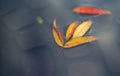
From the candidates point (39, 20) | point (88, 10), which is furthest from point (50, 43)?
point (88, 10)

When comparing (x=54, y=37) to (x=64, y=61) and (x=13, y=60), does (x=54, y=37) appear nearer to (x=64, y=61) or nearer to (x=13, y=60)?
(x=64, y=61)

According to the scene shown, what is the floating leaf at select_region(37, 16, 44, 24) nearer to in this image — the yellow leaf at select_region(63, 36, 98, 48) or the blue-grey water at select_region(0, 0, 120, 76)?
the blue-grey water at select_region(0, 0, 120, 76)

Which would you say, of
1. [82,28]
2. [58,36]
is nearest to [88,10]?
[82,28]

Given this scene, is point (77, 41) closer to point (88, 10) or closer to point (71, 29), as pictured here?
point (71, 29)

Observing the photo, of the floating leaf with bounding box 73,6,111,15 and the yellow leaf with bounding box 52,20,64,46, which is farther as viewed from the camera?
the floating leaf with bounding box 73,6,111,15

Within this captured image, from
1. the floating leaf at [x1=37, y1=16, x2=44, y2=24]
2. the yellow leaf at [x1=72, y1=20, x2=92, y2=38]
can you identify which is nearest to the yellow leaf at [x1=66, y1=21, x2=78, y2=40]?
the yellow leaf at [x1=72, y1=20, x2=92, y2=38]

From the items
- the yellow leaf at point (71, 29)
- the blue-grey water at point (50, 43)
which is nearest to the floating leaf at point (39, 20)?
the blue-grey water at point (50, 43)
